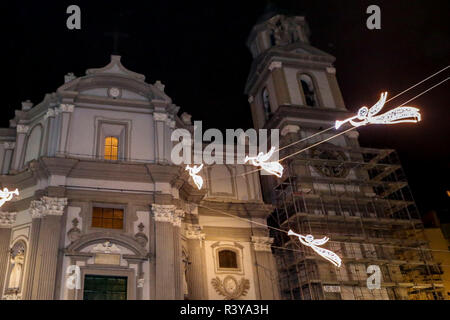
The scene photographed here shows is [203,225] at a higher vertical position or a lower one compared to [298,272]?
higher

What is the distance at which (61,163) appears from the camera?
71.1 ft

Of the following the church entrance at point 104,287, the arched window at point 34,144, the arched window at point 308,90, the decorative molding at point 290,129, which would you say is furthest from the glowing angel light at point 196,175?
the arched window at point 308,90

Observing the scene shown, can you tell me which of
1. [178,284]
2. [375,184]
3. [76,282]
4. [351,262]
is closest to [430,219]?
[375,184]

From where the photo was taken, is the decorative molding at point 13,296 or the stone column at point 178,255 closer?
the decorative molding at point 13,296

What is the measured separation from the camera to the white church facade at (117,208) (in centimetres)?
2031

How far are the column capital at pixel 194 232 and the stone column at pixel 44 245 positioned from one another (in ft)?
19.8

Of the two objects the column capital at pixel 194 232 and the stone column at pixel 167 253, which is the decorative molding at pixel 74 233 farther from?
the column capital at pixel 194 232

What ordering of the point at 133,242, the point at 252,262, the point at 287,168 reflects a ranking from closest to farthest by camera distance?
the point at 133,242, the point at 252,262, the point at 287,168

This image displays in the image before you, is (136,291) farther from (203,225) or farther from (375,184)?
(375,184)

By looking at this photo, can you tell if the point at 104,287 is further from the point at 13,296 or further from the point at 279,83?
the point at 279,83

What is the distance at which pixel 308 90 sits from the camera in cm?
3434

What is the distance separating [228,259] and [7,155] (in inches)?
490

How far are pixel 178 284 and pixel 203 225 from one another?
478 centimetres

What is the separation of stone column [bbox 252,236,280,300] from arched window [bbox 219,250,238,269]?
109cm
